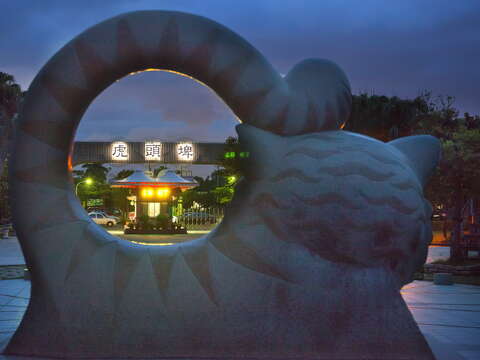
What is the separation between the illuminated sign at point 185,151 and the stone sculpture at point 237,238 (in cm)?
2586

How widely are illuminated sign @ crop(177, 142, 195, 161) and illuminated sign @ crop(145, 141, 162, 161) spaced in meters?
1.22

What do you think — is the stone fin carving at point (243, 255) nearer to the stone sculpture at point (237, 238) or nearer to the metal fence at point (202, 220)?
the stone sculpture at point (237, 238)

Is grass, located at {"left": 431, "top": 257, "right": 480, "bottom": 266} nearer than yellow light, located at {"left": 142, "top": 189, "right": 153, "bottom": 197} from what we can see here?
Yes

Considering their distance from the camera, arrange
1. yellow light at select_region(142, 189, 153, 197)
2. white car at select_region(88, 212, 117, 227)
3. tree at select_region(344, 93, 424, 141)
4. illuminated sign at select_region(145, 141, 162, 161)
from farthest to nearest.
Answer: white car at select_region(88, 212, 117, 227) < yellow light at select_region(142, 189, 153, 197) < illuminated sign at select_region(145, 141, 162, 161) < tree at select_region(344, 93, 424, 141)

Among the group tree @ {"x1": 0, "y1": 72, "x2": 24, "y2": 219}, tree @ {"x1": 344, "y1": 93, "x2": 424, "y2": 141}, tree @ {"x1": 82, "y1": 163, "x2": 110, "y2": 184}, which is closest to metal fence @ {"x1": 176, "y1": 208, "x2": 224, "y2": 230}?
tree @ {"x1": 0, "y1": 72, "x2": 24, "y2": 219}

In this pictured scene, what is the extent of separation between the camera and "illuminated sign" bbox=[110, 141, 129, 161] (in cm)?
3136

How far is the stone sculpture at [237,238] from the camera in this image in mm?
5457

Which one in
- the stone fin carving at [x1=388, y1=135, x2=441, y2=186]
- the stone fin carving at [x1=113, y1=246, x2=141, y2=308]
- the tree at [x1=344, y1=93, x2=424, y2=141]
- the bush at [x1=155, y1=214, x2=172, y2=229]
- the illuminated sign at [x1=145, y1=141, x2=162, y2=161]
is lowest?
the bush at [x1=155, y1=214, x2=172, y2=229]

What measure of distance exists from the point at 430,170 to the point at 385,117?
19810 millimetres

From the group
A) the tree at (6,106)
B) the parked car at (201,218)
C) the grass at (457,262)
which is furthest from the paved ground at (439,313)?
the parked car at (201,218)

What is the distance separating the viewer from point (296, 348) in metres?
5.42

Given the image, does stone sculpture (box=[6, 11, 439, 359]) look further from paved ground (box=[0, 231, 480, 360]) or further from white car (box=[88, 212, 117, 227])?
white car (box=[88, 212, 117, 227])

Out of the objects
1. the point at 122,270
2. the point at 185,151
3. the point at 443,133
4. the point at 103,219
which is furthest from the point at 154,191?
the point at 122,270

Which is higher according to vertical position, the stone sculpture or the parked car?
the stone sculpture
